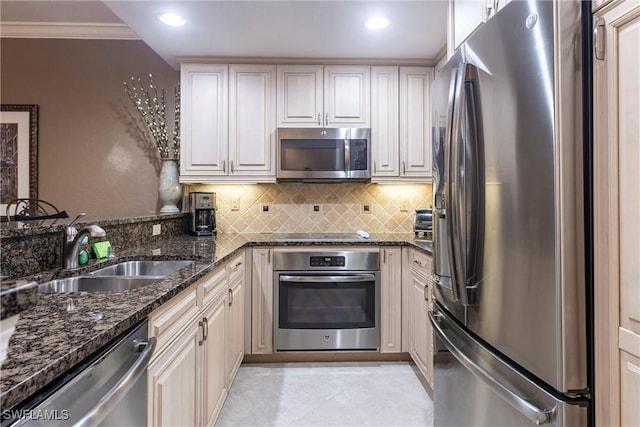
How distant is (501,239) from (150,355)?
3.48 feet

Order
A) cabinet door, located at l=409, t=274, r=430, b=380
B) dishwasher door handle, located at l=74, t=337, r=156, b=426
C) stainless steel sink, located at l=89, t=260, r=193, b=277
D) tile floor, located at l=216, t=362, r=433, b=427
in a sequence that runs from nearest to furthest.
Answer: dishwasher door handle, located at l=74, t=337, r=156, b=426
stainless steel sink, located at l=89, t=260, r=193, b=277
tile floor, located at l=216, t=362, r=433, b=427
cabinet door, located at l=409, t=274, r=430, b=380

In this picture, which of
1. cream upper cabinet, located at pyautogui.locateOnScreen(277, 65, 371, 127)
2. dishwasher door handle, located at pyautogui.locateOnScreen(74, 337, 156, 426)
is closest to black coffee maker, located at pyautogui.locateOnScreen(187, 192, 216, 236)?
cream upper cabinet, located at pyautogui.locateOnScreen(277, 65, 371, 127)

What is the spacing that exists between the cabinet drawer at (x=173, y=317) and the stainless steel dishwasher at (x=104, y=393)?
0.06 m

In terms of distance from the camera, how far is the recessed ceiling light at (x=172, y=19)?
2215 millimetres

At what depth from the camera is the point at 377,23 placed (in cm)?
232

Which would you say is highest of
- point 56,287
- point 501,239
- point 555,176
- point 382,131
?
point 382,131

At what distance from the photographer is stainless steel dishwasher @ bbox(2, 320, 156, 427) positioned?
574mm

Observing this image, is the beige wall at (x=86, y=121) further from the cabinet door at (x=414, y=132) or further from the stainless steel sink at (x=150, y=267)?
Result: the cabinet door at (x=414, y=132)

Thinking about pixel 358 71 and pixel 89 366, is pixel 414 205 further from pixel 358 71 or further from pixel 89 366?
pixel 89 366

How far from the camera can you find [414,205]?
317cm

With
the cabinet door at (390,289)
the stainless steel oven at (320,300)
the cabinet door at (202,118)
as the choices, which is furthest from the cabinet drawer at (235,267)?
the cabinet door at (390,289)

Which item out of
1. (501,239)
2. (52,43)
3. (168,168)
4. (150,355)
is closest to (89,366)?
(150,355)

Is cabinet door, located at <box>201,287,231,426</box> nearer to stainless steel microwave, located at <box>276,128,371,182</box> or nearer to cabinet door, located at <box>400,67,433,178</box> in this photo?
stainless steel microwave, located at <box>276,128,371,182</box>

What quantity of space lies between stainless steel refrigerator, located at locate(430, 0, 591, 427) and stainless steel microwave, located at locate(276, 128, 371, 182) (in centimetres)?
141
